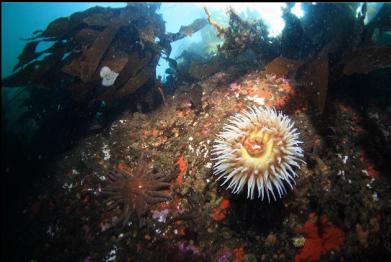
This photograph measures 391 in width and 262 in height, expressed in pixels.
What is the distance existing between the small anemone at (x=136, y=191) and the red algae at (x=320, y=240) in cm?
152

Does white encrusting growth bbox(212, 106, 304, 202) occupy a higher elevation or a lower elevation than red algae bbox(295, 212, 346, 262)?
higher

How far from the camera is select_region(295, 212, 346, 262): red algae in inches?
103

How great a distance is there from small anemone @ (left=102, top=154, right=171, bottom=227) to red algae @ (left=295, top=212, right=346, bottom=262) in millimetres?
1520

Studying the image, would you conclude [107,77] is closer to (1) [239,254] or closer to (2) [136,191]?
(2) [136,191]

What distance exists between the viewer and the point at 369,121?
3.06 m

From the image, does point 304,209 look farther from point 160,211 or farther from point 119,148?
point 119,148

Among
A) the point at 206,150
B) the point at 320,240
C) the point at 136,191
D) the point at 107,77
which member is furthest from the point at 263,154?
the point at 107,77

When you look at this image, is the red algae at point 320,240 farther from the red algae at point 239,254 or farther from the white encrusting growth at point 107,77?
the white encrusting growth at point 107,77

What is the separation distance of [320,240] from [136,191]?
2.02 m

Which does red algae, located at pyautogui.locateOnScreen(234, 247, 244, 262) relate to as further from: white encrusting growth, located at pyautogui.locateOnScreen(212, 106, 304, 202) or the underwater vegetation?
white encrusting growth, located at pyautogui.locateOnScreen(212, 106, 304, 202)

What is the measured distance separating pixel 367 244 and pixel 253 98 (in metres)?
2.00

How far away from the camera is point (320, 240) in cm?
264

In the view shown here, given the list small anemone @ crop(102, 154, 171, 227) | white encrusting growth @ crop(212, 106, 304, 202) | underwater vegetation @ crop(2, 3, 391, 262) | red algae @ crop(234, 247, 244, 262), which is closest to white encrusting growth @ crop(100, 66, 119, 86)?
underwater vegetation @ crop(2, 3, 391, 262)

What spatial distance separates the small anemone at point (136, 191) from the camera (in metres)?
3.20
